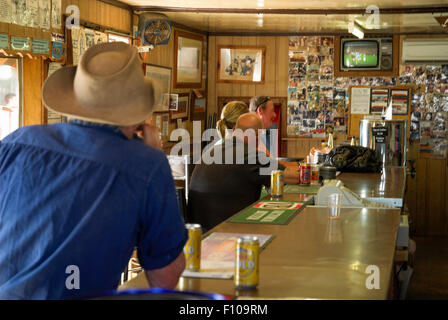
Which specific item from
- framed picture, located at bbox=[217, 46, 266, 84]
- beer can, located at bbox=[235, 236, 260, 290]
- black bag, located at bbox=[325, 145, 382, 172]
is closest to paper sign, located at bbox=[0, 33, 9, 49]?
black bag, located at bbox=[325, 145, 382, 172]

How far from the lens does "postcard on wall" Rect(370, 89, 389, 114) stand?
9.10 metres

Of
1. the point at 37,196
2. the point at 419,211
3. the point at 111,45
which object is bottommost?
the point at 419,211

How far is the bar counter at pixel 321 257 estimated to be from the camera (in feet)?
6.41

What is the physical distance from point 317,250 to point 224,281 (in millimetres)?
583

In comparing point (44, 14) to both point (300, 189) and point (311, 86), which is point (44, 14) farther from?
point (311, 86)

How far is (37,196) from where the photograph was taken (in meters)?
1.64

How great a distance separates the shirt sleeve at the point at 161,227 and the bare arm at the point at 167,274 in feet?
0.06

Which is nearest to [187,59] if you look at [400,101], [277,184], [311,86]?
[311,86]

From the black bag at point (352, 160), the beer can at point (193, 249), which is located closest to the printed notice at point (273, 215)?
the beer can at point (193, 249)

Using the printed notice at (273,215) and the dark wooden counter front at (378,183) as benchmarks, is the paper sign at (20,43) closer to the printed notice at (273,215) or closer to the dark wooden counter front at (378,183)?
the printed notice at (273,215)

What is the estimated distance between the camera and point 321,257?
2385 millimetres
